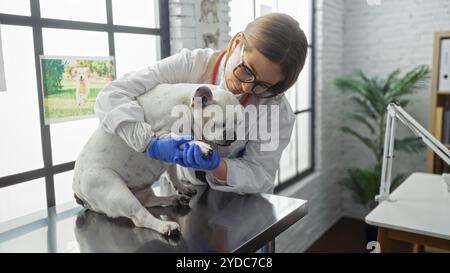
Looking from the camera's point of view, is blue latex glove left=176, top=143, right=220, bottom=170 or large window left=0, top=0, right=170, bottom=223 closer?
blue latex glove left=176, top=143, right=220, bottom=170

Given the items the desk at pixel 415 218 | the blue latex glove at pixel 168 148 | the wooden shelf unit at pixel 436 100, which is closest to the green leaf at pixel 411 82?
the wooden shelf unit at pixel 436 100

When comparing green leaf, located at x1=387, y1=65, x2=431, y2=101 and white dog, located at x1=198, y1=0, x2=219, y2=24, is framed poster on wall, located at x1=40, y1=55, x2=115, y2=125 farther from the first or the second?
green leaf, located at x1=387, y1=65, x2=431, y2=101

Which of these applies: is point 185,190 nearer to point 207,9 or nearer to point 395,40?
point 207,9

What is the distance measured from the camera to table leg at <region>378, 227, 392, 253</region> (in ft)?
6.11

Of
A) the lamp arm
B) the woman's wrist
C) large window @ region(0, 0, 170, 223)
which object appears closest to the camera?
the woman's wrist

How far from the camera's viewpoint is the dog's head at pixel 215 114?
3.49ft

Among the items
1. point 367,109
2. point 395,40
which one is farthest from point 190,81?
point 395,40

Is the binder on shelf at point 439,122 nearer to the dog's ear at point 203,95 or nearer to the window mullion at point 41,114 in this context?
the dog's ear at point 203,95

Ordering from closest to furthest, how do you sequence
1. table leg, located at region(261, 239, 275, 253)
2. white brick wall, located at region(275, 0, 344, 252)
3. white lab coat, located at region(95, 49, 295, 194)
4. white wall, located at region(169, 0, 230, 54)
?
white lab coat, located at region(95, 49, 295, 194)
table leg, located at region(261, 239, 275, 253)
white wall, located at region(169, 0, 230, 54)
white brick wall, located at region(275, 0, 344, 252)

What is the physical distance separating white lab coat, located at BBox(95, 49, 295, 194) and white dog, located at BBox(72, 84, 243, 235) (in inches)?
2.0

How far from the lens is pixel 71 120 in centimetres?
166

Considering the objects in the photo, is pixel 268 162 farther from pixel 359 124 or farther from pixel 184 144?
pixel 359 124

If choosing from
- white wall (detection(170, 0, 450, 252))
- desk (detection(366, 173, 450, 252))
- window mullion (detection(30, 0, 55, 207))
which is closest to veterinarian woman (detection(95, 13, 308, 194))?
window mullion (detection(30, 0, 55, 207))

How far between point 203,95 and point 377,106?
9.11 ft
